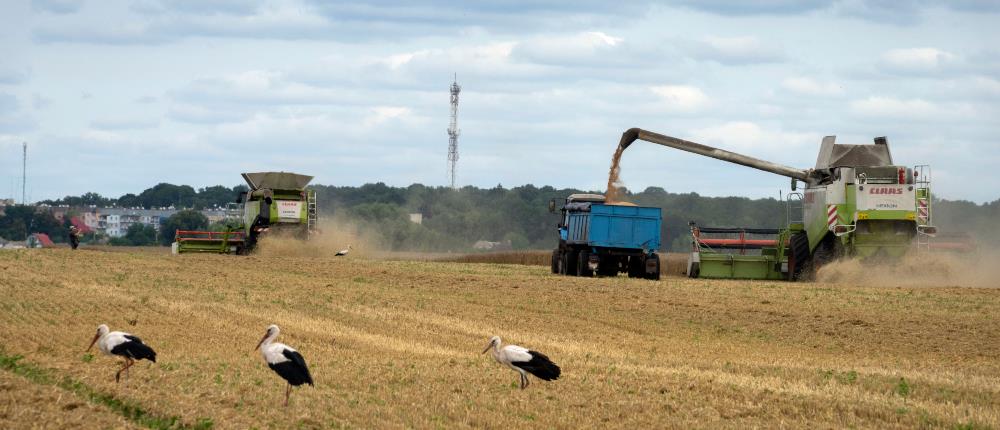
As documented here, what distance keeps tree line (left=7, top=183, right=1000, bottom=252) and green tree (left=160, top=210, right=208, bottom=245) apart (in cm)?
10

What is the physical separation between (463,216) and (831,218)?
6490 centimetres

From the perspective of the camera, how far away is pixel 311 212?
53156 millimetres

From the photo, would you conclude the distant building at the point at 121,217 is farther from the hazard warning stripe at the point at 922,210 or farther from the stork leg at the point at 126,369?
the stork leg at the point at 126,369

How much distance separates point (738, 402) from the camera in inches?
550

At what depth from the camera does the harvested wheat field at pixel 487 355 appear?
43.6ft

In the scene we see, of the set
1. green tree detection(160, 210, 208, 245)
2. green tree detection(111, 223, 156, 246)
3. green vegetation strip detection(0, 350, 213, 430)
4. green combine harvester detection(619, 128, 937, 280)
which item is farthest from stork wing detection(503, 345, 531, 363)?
green tree detection(111, 223, 156, 246)

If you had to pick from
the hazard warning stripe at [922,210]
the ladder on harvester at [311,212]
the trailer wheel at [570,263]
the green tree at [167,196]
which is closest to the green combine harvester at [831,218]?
the hazard warning stripe at [922,210]

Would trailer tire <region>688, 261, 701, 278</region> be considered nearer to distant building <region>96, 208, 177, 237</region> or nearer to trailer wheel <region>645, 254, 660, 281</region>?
trailer wheel <region>645, 254, 660, 281</region>

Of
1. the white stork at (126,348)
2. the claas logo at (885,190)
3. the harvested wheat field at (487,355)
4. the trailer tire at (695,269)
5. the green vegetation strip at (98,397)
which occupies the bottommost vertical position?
the green vegetation strip at (98,397)

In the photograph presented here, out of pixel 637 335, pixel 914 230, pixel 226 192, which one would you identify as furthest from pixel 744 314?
pixel 226 192

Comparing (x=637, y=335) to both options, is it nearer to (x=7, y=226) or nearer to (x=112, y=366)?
(x=112, y=366)

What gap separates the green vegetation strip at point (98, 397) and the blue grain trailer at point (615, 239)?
23149mm

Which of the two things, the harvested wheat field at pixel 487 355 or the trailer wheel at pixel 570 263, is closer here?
the harvested wheat field at pixel 487 355

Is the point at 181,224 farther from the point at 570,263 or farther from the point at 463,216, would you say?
the point at 570,263
